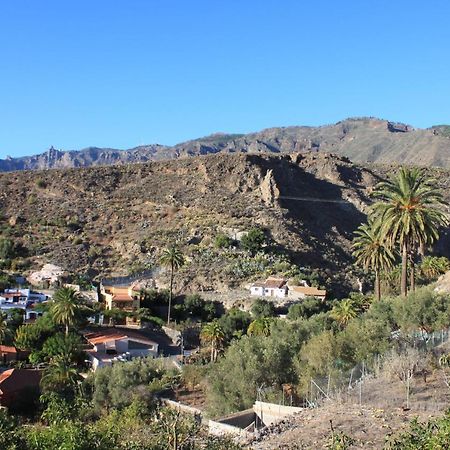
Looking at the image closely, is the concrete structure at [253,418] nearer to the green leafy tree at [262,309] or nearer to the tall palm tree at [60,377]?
the tall palm tree at [60,377]

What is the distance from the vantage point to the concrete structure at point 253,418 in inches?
781

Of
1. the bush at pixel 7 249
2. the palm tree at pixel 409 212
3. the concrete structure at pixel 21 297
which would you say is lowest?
the concrete structure at pixel 21 297

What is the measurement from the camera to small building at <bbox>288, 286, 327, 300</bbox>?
54.3 meters

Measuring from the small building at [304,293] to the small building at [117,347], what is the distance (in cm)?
1500

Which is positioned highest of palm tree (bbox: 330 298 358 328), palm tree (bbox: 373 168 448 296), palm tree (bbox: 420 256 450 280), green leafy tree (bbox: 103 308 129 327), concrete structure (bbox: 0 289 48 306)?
palm tree (bbox: 373 168 448 296)

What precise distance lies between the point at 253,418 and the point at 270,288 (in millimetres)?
33596

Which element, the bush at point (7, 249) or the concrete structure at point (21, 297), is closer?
the concrete structure at point (21, 297)

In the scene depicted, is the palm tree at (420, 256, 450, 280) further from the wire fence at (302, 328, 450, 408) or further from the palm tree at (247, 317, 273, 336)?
the wire fence at (302, 328, 450, 408)

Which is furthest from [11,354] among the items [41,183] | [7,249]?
[41,183]

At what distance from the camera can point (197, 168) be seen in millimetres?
86625

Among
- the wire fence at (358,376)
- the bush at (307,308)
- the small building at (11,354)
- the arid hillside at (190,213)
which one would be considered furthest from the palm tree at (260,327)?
the arid hillside at (190,213)

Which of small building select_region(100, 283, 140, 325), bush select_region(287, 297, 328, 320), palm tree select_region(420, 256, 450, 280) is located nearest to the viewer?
bush select_region(287, 297, 328, 320)

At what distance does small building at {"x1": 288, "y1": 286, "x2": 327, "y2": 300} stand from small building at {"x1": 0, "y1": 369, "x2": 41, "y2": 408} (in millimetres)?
25642

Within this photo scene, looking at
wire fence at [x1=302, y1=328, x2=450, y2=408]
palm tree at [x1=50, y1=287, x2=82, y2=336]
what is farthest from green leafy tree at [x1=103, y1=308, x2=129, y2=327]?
wire fence at [x1=302, y1=328, x2=450, y2=408]
